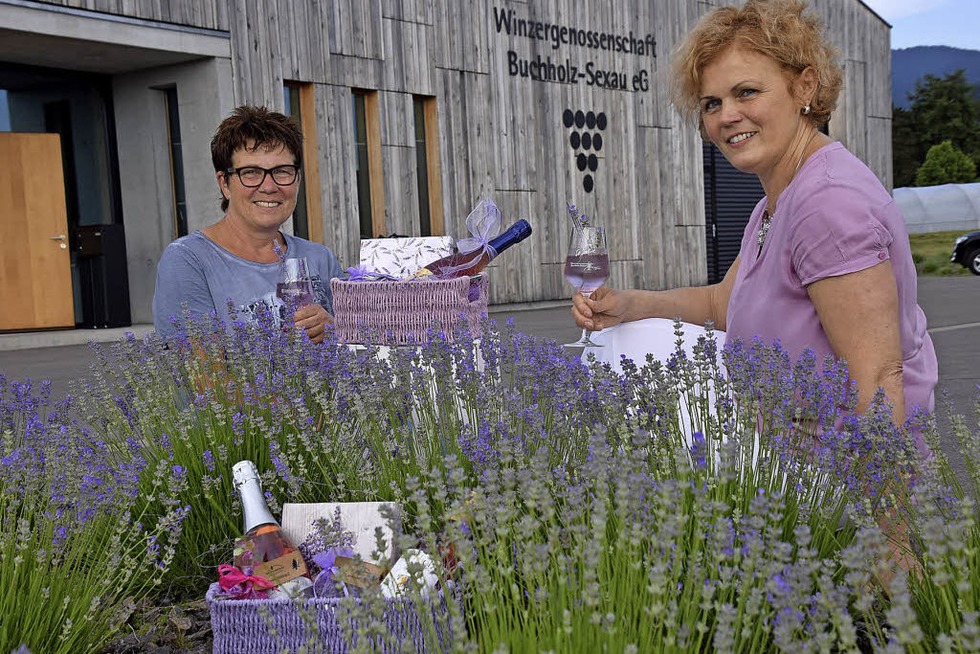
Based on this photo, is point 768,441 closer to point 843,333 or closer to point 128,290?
point 843,333

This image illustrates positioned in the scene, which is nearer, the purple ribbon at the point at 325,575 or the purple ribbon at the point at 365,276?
the purple ribbon at the point at 325,575

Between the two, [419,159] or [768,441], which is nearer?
[768,441]

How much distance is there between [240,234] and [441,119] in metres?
10.2

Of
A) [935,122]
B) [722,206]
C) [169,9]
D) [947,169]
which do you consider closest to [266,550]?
[169,9]

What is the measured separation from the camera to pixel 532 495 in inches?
52.6

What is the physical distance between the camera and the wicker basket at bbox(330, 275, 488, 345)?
3.62 m

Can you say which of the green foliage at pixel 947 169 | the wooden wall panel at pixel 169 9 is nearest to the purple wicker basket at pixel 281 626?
the wooden wall panel at pixel 169 9

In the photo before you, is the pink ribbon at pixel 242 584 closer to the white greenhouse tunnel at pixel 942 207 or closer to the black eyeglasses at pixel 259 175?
the black eyeglasses at pixel 259 175

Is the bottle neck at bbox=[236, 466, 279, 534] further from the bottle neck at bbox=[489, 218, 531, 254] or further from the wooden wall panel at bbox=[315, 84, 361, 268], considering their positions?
the wooden wall panel at bbox=[315, 84, 361, 268]

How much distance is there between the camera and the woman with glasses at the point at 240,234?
12.0ft

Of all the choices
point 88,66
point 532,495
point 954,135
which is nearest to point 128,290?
point 88,66

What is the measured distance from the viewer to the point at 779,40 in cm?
252

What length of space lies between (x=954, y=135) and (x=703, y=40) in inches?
2265

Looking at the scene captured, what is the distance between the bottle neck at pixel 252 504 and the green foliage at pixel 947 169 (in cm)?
4989
